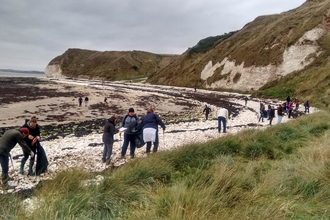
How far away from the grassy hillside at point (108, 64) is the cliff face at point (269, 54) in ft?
197

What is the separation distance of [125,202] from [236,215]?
176 centimetres

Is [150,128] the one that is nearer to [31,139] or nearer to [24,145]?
[31,139]

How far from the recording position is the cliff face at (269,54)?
39312 mm

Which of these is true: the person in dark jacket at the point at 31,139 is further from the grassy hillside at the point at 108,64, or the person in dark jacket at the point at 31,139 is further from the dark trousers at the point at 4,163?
the grassy hillside at the point at 108,64

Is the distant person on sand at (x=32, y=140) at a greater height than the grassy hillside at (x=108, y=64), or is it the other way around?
the grassy hillside at (x=108, y=64)

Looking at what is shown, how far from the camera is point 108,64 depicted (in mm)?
123062

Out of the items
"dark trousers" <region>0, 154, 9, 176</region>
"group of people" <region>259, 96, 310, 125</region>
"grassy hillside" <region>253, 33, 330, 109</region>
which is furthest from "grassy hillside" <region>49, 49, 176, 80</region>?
"dark trousers" <region>0, 154, 9, 176</region>

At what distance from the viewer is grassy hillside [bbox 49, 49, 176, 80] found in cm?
11481

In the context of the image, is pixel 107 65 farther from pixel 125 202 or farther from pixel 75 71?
pixel 125 202

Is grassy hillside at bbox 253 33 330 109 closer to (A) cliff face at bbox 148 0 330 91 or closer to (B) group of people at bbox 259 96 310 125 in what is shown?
(A) cliff face at bbox 148 0 330 91

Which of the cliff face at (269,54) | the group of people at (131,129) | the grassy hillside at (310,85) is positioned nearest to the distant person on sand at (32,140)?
the group of people at (131,129)

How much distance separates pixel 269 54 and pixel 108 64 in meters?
93.0

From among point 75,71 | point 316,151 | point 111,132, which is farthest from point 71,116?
point 75,71

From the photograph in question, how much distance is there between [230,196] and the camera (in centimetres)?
360
